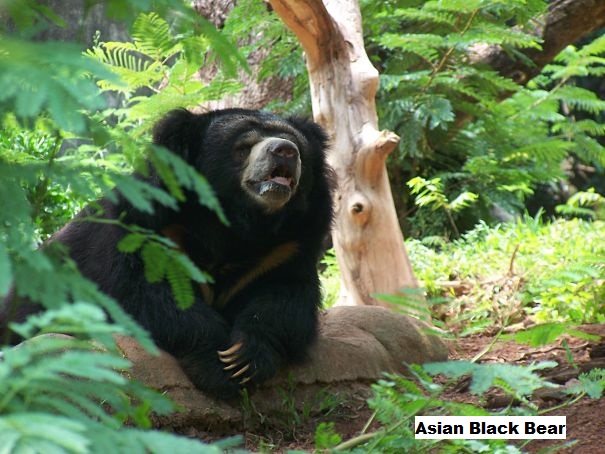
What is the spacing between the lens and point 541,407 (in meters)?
3.94

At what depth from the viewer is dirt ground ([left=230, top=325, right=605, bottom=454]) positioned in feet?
11.5

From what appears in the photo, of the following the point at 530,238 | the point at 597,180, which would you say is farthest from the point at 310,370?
the point at 597,180

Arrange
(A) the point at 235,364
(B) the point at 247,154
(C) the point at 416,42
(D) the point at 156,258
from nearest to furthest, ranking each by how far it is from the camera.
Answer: (D) the point at 156,258 → (A) the point at 235,364 → (B) the point at 247,154 → (C) the point at 416,42

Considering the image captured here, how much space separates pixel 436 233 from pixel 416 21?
2164mm

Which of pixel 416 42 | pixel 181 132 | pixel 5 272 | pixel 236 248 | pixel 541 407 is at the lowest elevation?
pixel 541 407

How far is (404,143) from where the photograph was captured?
839 centimetres

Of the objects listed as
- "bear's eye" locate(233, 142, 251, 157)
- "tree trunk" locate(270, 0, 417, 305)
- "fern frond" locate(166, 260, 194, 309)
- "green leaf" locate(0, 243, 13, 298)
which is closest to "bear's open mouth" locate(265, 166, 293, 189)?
"bear's eye" locate(233, 142, 251, 157)

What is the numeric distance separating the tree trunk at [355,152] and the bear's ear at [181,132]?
4.49ft

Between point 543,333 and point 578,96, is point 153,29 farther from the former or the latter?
point 578,96

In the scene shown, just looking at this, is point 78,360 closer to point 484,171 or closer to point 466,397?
point 466,397

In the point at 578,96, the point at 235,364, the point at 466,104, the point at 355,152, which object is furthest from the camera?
the point at 578,96

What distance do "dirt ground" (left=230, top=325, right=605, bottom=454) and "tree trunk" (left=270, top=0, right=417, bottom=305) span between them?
4.04 ft

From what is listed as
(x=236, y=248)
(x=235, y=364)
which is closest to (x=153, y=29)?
(x=236, y=248)

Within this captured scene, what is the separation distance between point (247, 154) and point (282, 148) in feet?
0.96
